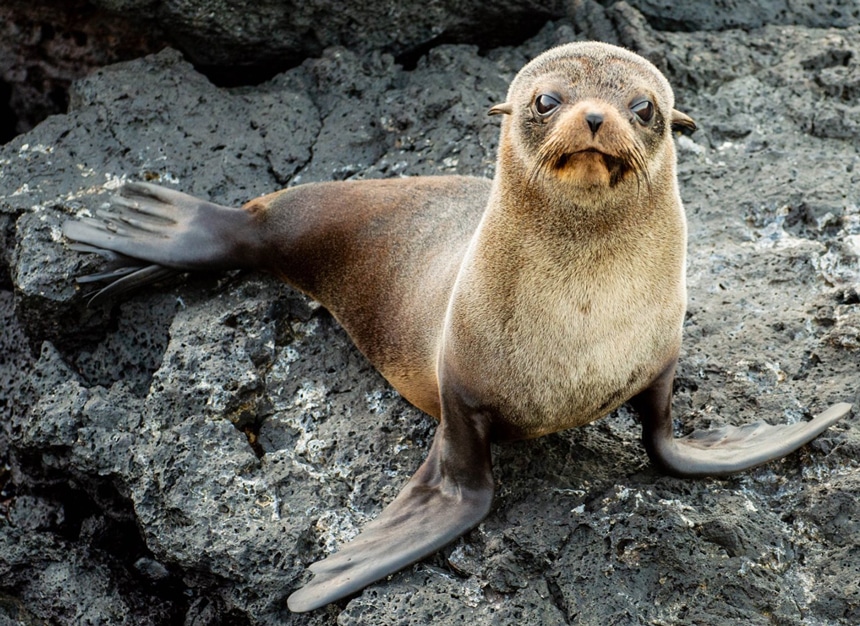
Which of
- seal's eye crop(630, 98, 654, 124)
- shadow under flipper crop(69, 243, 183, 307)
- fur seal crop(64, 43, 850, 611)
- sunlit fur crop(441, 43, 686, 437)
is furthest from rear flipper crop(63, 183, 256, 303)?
seal's eye crop(630, 98, 654, 124)

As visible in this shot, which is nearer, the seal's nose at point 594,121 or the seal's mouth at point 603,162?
the seal's nose at point 594,121

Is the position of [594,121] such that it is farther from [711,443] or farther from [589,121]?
[711,443]

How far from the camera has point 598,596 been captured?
4469 mm

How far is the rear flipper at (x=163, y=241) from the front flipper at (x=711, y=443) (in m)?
2.41

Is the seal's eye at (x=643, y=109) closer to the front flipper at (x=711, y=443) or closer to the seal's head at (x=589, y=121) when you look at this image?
A: the seal's head at (x=589, y=121)

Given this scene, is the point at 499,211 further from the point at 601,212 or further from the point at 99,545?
the point at 99,545

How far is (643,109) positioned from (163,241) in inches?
117

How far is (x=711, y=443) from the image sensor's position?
16.5 feet

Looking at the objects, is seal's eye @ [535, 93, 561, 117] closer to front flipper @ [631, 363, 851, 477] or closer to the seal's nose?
the seal's nose

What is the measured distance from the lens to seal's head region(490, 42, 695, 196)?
13.4 ft

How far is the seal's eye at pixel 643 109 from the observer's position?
4316 millimetres

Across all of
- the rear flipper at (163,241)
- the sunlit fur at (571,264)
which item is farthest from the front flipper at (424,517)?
→ the rear flipper at (163,241)

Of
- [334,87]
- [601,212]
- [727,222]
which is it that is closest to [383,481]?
[601,212]

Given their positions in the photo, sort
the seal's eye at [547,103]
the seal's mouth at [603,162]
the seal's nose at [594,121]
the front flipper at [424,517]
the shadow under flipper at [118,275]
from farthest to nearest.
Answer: the shadow under flipper at [118,275], the front flipper at [424,517], the seal's eye at [547,103], the seal's mouth at [603,162], the seal's nose at [594,121]
